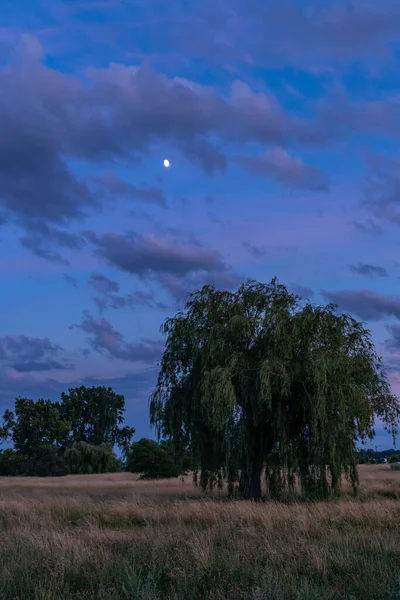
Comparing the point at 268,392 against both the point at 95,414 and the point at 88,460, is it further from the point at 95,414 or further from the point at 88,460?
the point at 95,414

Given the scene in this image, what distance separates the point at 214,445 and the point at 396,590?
15772 millimetres

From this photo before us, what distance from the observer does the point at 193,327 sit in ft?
77.8

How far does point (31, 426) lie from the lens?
75.0m

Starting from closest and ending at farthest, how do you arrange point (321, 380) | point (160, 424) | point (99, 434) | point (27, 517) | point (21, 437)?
point (27, 517) < point (321, 380) < point (160, 424) < point (21, 437) < point (99, 434)

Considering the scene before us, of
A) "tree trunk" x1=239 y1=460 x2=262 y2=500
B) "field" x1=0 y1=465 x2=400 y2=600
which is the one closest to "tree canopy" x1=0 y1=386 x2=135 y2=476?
"tree trunk" x1=239 y1=460 x2=262 y2=500

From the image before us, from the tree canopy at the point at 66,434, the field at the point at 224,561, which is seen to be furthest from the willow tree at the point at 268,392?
the tree canopy at the point at 66,434

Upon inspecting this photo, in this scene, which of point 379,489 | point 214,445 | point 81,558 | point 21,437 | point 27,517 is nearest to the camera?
point 81,558

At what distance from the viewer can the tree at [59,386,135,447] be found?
304 feet

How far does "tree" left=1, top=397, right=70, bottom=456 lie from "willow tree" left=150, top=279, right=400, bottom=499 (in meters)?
54.7

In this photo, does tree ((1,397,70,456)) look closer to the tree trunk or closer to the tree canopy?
the tree canopy

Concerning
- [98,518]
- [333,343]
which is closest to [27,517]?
[98,518]

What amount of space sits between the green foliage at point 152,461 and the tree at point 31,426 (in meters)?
26.4

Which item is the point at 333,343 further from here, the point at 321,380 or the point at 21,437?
the point at 21,437

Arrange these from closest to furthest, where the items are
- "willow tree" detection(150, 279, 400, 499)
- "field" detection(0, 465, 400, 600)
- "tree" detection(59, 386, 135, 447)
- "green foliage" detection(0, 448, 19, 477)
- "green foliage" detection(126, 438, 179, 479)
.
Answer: "field" detection(0, 465, 400, 600)
"willow tree" detection(150, 279, 400, 499)
"green foliage" detection(126, 438, 179, 479)
"green foliage" detection(0, 448, 19, 477)
"tree" detection(59, 386, 135, 447)
